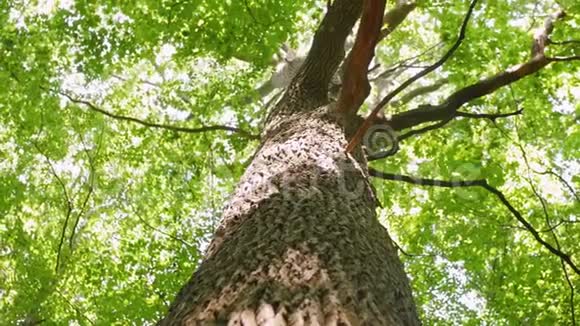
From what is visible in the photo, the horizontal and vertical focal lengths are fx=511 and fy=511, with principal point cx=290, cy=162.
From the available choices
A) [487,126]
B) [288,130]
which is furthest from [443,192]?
[288,130]

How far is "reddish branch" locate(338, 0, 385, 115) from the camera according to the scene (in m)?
3.36

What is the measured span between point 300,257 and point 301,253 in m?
0.04

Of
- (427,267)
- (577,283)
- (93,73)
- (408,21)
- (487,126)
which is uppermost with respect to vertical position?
(408,21)

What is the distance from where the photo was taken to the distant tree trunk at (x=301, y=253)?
1.74 m

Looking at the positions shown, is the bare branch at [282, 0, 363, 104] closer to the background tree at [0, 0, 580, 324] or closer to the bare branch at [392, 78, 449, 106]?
the background tree at [0, 0, 580, 324]

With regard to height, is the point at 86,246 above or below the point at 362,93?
above

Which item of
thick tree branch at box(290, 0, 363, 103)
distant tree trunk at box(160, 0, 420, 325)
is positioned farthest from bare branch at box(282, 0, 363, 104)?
distant tree trunk at box(160, 0, 420, 325)

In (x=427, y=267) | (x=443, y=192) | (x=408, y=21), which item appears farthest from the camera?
(x=408, y=21)

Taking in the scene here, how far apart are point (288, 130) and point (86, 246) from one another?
7.14 m

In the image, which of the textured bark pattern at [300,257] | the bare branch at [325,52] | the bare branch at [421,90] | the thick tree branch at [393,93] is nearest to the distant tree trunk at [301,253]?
the textured bark pattern at [300,257]

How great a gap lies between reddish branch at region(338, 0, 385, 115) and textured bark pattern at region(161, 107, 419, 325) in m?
0.75

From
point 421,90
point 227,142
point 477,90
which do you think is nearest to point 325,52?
point 477,90

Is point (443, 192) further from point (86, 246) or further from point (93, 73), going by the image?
point (86, 246)

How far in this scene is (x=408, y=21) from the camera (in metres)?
11.6
